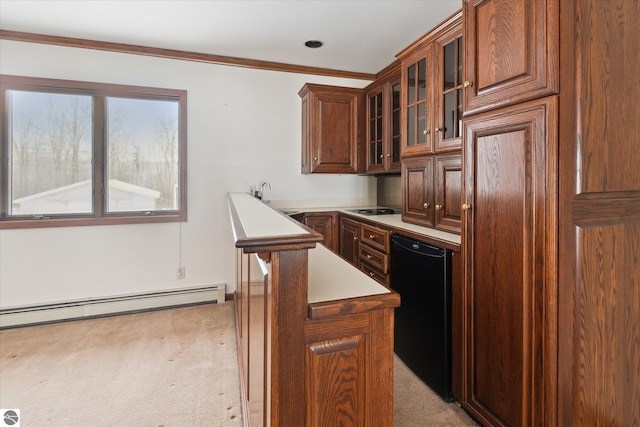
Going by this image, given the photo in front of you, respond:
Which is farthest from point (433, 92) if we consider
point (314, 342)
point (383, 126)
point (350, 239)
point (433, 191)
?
point (314, 342)

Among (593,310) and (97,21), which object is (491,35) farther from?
(97,21)

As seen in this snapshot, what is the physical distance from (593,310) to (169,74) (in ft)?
12.2

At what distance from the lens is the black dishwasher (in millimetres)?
1900

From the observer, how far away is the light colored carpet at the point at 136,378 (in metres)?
1.83

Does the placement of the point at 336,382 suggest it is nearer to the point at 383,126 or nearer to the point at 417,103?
the point at 417,103

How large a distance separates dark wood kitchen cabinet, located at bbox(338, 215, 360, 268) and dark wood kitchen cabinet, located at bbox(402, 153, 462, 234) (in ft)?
1.76

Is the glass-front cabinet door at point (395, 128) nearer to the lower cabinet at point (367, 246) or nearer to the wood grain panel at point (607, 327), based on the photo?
the lower cabinet at point (367, 246)

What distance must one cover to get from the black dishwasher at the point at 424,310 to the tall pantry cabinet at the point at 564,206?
0.37m

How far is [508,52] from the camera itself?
1.41 m

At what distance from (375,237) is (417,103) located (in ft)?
3.52

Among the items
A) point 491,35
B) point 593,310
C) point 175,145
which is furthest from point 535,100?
point 175,145

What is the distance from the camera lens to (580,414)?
4.30 feet

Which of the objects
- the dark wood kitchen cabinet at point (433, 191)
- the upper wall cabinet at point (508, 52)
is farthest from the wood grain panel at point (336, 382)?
the dark wood kitchen cabinet at point (433, 191)

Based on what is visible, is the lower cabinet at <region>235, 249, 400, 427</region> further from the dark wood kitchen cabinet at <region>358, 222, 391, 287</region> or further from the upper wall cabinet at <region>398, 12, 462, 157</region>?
the upper wall cabinet at <region>398, 12, 462, 157</region>
